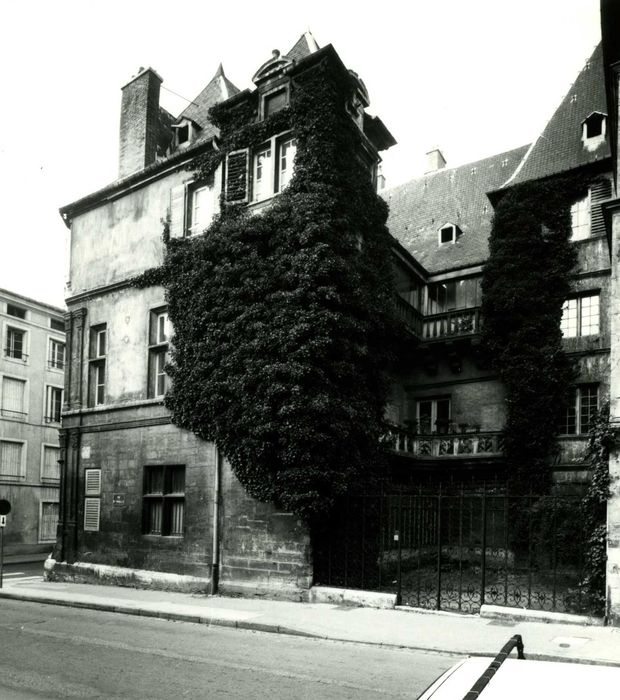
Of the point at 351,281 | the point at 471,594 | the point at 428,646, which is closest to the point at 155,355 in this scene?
the point at 351,281

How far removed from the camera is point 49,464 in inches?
1457

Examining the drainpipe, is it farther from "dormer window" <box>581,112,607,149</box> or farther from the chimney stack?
the chimney stack

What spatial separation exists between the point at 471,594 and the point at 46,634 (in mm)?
8156

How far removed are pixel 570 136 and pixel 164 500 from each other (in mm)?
17646

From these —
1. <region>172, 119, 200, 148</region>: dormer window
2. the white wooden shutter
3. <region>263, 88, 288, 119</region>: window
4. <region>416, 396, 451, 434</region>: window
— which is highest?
<region>172, 119, 200, 148</region>: dormer window

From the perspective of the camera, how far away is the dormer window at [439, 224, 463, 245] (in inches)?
1068

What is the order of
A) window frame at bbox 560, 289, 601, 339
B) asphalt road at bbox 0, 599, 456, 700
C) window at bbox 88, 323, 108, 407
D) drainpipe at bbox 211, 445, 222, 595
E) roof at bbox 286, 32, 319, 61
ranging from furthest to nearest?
window frame at bbox 560, 289, 601, 339
window at bbox 88, 323, 108, 407
roof at bbox 286, 32, 319, 61
drainpipe at bbox 211, 445, 222, 595
asphalt road at bbox 0, 599, 456, 700

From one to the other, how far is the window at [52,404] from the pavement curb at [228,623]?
71.1 feet

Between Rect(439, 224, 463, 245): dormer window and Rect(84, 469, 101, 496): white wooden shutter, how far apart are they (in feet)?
51.0

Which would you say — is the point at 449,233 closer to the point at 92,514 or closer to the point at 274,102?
the point at 274,102

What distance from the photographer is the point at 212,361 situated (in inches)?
666

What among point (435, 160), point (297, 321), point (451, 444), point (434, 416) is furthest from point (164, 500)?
point (435, 160)

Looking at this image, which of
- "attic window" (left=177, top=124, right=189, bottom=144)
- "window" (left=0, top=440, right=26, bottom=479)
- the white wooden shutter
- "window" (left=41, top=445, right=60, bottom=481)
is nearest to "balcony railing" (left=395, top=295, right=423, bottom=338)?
"attic window" (left=177, top=124, right=189, bottom=144)

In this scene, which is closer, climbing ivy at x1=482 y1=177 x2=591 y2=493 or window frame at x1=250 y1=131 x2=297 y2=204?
window frame at x1=250 y1=131 x2=297 y2=204
